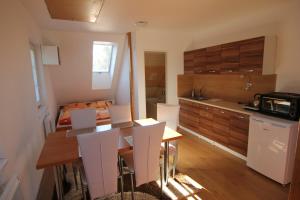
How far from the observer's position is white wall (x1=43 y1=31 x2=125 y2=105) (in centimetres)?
416

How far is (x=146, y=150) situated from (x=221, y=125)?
1995 mm

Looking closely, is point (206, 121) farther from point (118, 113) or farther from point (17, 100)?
point (17, 100)

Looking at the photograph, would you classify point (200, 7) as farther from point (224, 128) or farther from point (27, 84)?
point (27, 84)

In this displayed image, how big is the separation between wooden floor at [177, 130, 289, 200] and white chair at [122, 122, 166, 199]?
834 millimetres

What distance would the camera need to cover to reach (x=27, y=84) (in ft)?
7.84

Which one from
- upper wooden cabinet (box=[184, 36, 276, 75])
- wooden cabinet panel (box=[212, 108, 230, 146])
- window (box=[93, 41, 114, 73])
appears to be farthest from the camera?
window (box=[93, 41, 114, 73])

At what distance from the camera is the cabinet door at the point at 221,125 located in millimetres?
3166

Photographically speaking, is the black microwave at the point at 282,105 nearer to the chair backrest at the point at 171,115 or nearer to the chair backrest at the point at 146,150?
the chair backrest at the point at 171,115

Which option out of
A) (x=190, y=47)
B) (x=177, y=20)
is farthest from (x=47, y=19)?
(x=190, y=47)

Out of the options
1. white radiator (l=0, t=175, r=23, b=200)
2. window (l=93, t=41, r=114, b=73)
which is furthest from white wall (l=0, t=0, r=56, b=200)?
window (l=93, t=41, r=114, b=73)

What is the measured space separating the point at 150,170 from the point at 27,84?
2023 millimetres

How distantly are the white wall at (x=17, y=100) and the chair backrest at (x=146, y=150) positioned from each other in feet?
3.79

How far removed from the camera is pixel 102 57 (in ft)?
17.7

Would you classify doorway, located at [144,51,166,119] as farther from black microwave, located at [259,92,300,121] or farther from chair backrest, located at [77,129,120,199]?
chair backrest, located at [77,129,120,199]
